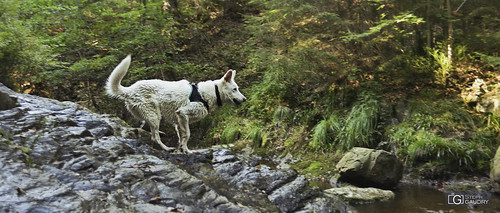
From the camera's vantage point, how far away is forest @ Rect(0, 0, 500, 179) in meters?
7.66

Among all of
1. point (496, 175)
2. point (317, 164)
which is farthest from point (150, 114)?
point (496, 175)

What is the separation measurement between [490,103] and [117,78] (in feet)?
27.4

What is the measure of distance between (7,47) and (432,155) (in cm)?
1003

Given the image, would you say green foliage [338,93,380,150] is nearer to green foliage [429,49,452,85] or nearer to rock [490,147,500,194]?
green foliage [429,49,452,85]

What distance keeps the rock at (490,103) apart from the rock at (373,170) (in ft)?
9.19

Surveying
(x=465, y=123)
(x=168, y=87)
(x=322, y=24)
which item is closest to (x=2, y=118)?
(x=168, y=87)

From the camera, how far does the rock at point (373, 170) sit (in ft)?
22.2

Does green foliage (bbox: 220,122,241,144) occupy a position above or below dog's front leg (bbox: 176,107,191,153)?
below

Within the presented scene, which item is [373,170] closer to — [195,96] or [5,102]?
[195,96]

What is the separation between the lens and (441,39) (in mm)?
9555

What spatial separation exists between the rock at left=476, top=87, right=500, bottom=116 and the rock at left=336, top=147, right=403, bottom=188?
2.80m

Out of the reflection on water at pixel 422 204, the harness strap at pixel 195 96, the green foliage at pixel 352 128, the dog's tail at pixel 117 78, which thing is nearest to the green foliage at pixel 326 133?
the green foliage at pixel 352 128

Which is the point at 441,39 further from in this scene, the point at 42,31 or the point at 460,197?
the point at 42,31

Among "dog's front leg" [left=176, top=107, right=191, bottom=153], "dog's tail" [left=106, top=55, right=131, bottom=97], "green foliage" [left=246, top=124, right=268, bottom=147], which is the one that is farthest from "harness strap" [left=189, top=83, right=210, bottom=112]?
"green foliage" [left=246, top=124, right=268, bottom=147]
